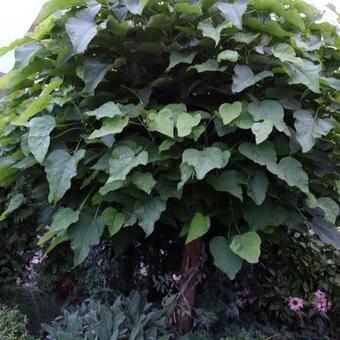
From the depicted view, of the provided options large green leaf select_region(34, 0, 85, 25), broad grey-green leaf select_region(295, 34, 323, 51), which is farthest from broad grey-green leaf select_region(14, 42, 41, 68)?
broad grey-green leaf select_region(295, 34, 323, 51)

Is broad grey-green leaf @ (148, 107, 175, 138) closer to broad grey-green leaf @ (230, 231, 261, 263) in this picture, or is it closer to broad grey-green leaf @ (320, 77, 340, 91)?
broad grey-green leaf @ (230, 231, 261, 263)

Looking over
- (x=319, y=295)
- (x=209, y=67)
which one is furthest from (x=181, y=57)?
(x=319, y=295)

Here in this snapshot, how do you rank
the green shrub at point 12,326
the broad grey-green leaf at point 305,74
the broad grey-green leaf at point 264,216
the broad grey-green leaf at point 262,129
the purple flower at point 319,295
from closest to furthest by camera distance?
the broad grey-green leaf at point 262,129
the broad grey-green leaf at point 305,74
the broad grey-green leaf at point 264,216
the green shrub at point 12,326
the purple flower at point 319,295

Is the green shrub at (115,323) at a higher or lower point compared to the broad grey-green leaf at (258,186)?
lower

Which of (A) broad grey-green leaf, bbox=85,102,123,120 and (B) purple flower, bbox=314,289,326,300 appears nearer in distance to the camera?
(A) broad grey-green leaf, bbox=85,102,123,120

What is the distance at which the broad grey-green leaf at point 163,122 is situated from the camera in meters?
1.34

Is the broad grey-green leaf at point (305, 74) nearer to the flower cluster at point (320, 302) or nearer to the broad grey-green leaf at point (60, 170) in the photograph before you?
the broad grey-green leaf at point (60, 170)

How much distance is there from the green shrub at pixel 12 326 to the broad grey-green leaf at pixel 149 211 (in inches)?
37.2

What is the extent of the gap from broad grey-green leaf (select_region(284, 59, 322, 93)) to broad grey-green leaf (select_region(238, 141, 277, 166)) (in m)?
0.23

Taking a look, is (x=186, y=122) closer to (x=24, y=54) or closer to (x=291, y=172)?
(x=291, y=172)

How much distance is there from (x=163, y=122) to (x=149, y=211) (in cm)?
32

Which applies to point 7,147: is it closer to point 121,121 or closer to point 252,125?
point 121,121

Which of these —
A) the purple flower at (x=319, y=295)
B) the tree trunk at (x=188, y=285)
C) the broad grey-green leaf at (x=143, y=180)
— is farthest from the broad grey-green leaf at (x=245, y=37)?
the purple flower at (x=319, y=295)

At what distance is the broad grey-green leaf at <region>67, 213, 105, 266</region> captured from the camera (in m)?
1.52
